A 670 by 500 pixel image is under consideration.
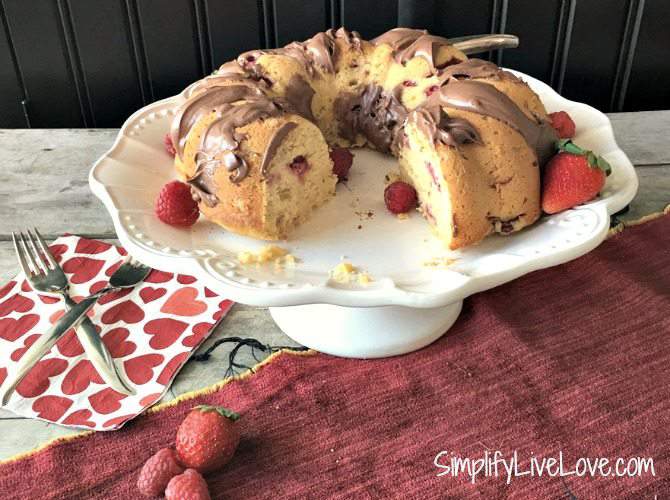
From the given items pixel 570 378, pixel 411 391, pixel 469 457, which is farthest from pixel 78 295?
pixel 570 378

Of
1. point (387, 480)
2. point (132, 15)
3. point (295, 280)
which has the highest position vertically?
point (132, 15)

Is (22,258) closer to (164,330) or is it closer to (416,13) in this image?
(164,330)

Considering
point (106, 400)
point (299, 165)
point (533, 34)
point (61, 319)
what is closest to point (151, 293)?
point (61, 319)

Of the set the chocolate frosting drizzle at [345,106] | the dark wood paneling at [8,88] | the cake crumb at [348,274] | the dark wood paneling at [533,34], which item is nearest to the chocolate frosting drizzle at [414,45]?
the chocolate frosting drizzle at [345,106]

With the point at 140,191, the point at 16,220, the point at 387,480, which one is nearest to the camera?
the point at 387,480

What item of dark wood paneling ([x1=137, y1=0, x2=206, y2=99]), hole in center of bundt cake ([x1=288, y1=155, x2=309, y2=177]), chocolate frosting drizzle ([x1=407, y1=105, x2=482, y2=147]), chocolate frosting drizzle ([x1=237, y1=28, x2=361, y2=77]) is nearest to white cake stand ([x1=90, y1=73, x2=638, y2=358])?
hole in center of bundt cake ([x1=288, y1=155, x2=309, y2=177])

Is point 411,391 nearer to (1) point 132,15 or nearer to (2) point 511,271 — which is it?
(2) point 511,271

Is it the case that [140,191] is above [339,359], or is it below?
above

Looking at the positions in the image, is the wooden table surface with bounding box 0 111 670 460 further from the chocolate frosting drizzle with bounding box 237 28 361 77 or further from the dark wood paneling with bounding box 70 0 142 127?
the chocolate frosting drizzle with bounding box 237 28 361 77
